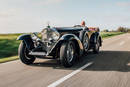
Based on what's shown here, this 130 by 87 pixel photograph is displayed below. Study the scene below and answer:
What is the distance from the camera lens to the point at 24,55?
6.61 m

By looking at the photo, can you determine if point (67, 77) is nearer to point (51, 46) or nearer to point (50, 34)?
point (51, 46)

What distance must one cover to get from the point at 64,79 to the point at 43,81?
57 cm

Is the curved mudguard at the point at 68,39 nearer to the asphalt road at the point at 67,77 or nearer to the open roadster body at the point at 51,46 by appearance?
the open roadster body at the point at 51,46

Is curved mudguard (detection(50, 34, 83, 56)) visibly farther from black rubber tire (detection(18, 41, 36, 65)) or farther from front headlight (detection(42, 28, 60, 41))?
black rubber tire (detection(18, 41, 36, 65))

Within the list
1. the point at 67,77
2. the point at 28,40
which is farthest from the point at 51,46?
the point at 67,77

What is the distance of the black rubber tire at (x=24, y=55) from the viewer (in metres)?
6.53

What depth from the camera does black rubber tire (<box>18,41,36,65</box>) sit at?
6528 millimetres

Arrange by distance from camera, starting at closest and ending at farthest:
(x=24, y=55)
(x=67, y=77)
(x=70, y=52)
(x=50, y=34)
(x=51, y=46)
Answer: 1. (x=67, y=77)
2. (x=51, y=46)
3. (x=70, y=52)
4. (x=24, y=55)
5. (x=50, y=34)

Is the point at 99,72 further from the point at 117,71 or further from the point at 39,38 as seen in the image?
the point at 39,38

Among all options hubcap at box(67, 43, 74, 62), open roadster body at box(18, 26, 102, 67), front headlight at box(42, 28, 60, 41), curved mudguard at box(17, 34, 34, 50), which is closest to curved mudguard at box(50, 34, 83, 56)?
open roadster body at box(18, 26, 102, 67)

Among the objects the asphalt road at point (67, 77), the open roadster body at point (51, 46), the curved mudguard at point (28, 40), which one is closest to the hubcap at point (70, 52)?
the open roadster body at point (51, 46)

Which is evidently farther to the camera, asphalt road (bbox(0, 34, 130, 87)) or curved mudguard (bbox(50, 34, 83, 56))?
curved mudguard (bbox(50, 34, 83, 56))

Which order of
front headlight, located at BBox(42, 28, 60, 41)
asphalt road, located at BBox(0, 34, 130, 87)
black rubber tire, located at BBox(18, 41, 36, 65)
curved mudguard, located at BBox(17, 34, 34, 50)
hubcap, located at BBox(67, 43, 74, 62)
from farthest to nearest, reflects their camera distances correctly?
front headlight, located at BBox(42, 28, 60, 41) → curved mudguard, located at BBox(17, 34, 34, 50) → black rubber tire, located at BBox(18, 41, 36, 65) → hubcap, located at BBox(67, 43, 74, 62) → asphalt road, located at BBox(0, 34, 130, 87)

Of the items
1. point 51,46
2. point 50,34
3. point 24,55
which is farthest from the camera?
point 50,34
